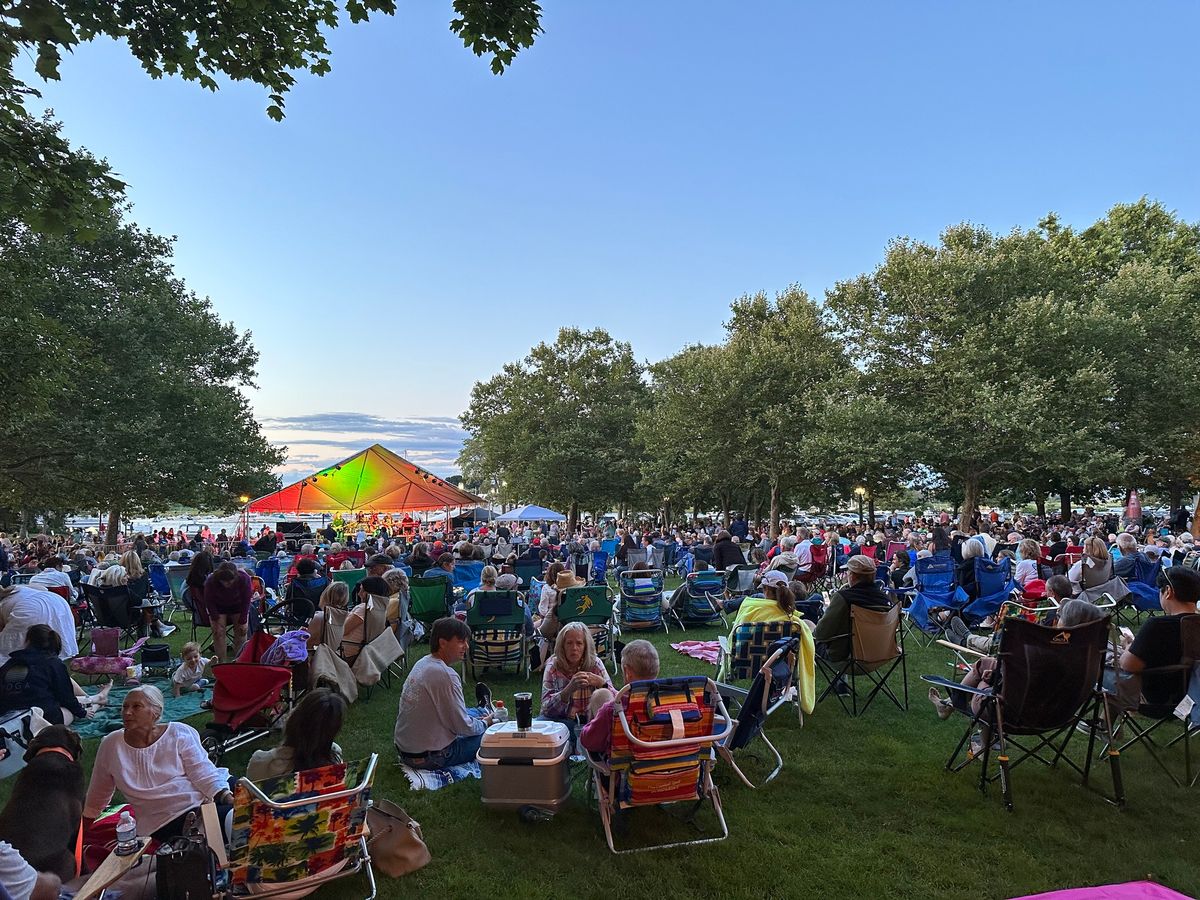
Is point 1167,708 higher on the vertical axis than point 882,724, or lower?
higher

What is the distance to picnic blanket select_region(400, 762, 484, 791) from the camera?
171 inches

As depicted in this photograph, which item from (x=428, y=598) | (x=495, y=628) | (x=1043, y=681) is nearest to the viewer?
(x=1043, y=681)

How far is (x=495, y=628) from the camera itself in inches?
276

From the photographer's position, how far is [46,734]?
110 inches

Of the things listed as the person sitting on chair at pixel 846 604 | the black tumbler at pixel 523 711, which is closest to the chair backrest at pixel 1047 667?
the person sitting on chair at pixel 846 604

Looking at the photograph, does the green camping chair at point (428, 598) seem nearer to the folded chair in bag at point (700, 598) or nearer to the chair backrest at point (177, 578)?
the folded chair in bag at point (700, 598)

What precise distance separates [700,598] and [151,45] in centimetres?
860

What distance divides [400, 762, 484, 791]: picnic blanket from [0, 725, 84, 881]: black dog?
193 centimetres

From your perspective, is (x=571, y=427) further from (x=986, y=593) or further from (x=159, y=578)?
(x=986, y=593)

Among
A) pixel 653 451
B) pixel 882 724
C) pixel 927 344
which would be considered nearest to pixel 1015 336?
pixel 927 344

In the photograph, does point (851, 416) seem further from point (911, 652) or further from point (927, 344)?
point (911, 652)

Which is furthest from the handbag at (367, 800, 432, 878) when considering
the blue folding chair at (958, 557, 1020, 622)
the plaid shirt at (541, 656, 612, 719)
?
the blue folding chair at (958, 557, 1020, 622)

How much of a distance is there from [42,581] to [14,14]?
5636 mm

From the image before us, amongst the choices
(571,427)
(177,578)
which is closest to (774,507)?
(571,427)
